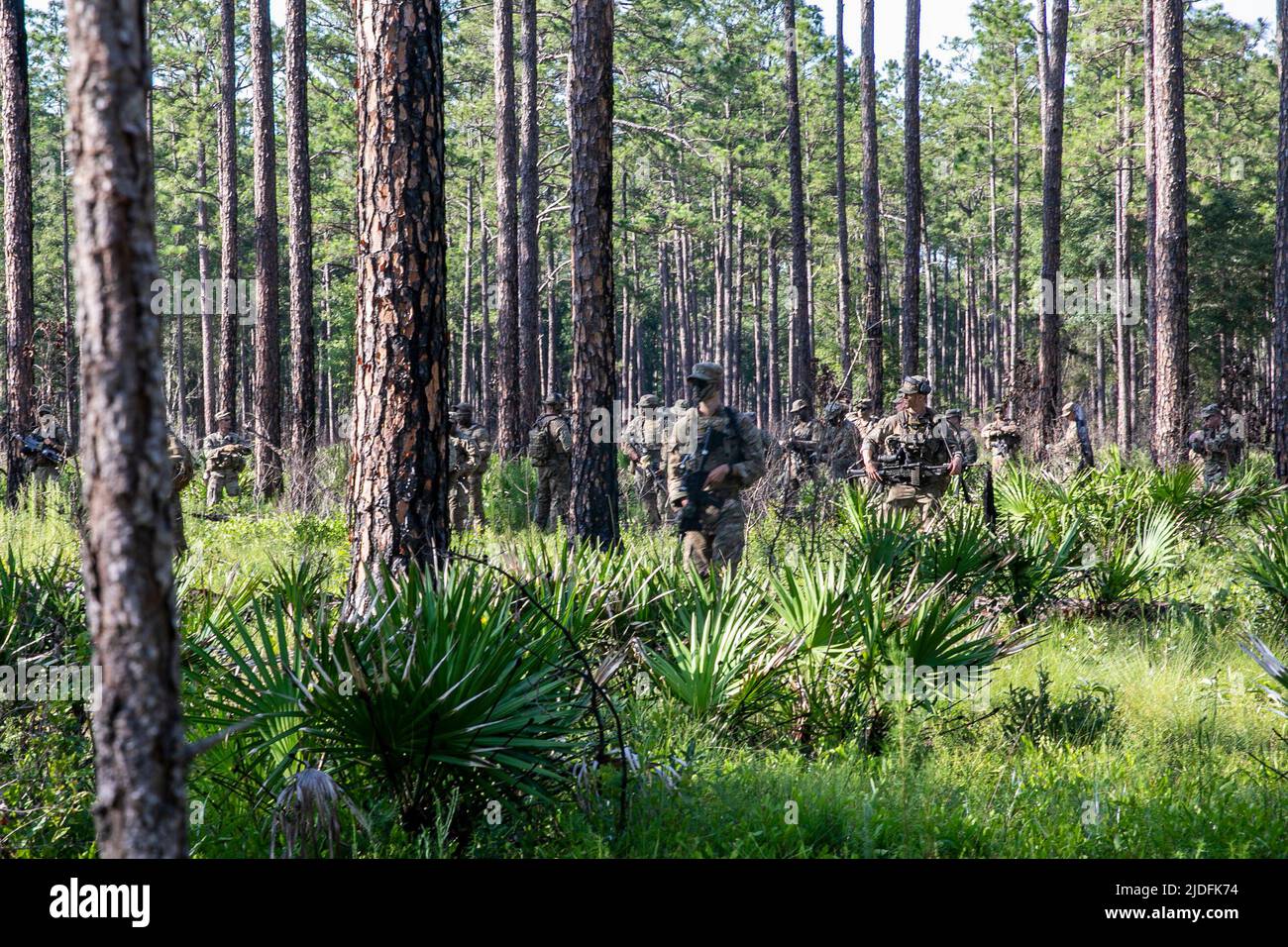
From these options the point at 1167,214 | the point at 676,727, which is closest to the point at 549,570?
the point at 676,727

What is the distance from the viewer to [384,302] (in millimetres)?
6477

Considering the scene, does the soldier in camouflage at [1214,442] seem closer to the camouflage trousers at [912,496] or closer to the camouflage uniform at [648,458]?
the camouflage trousers at [912,496]

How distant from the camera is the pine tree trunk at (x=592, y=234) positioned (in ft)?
34.0

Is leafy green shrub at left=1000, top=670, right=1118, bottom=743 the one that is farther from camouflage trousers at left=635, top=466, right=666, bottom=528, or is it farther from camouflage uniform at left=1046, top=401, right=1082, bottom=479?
camouflage trousers at left=635, top=466, right=666, bottom=528

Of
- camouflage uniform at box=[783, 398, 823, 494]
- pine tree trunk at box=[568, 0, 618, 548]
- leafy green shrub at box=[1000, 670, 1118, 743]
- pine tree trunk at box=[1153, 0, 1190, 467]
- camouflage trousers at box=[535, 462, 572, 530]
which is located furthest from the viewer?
camouflage uniform at box=[783, 398, 823, 494]

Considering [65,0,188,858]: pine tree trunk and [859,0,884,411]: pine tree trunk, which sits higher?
[859,0,884,411]: pine tree trunk

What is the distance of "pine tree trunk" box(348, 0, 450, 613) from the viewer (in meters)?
6.34

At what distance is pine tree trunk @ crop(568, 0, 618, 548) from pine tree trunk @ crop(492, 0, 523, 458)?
34.1 feet

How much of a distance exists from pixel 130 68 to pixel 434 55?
5086 millimetres

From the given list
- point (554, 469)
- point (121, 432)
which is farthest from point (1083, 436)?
point (121, 432)

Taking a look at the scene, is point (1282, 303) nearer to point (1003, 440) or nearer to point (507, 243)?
point (1003, 440)

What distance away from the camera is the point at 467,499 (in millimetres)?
17094

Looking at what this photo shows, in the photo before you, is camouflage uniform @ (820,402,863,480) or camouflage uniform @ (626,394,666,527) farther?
camouflage uniform @ (820,402,863,480)

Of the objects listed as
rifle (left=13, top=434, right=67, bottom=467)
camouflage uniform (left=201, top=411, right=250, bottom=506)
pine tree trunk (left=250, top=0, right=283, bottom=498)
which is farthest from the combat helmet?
camouflage uniform (left=201, top=411, right=250, bottom=506)
